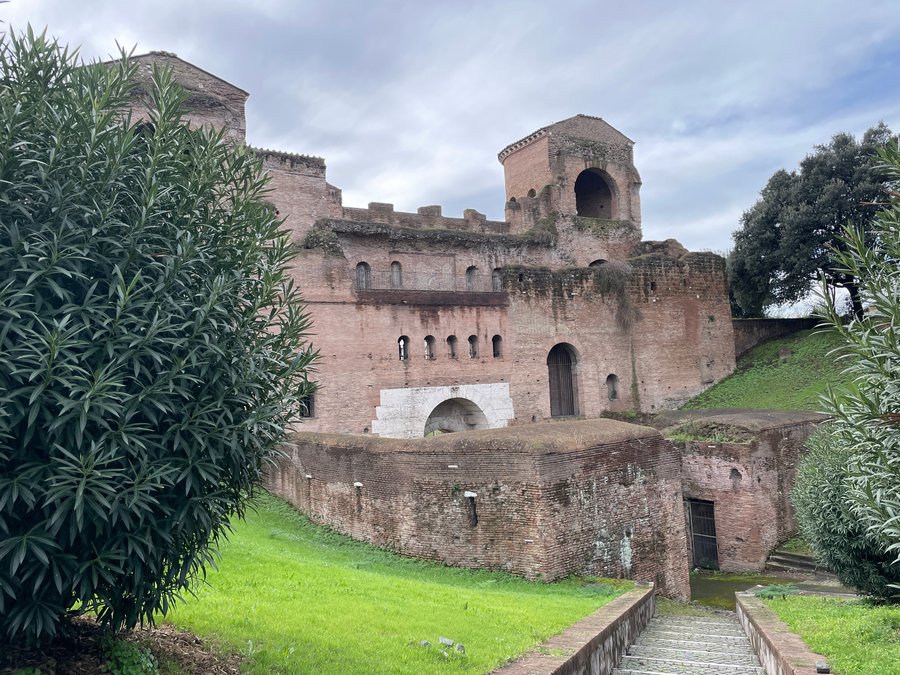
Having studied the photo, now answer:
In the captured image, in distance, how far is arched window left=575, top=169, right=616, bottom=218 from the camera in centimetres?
3025

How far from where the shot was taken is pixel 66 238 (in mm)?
3971

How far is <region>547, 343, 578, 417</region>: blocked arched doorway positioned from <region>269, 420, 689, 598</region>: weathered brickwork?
11.7 m

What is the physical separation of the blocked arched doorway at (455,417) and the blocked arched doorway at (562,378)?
358 centimetres

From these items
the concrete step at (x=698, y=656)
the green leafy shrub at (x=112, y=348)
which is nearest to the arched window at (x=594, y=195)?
the concrete step at (x=698, y=656)

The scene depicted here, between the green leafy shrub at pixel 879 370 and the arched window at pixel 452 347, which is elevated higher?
the arched window at pixel 452 347

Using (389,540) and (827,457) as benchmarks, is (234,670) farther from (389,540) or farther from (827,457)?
(827,457)

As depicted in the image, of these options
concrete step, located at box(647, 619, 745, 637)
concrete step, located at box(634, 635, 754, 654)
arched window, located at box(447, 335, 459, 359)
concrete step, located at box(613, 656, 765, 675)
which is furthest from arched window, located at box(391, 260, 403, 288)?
concrete step, located at box(613, 656, 765, 675)

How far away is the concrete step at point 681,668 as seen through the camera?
7.05 meters

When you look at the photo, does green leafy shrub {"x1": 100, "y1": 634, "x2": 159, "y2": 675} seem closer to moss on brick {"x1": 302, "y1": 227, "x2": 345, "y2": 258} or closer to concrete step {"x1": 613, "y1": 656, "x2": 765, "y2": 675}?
concrete step {"x1": 613, "y1": 656, "x2": 765, "y2": 675}

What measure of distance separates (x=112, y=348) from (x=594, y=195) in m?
29.5

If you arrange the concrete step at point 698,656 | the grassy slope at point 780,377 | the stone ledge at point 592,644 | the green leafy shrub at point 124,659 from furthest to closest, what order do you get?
the grassy slope at point 780,377, the concrete step at point 698,656, the stone ledge at point 592,644, the green leafy shrub at point 124,659

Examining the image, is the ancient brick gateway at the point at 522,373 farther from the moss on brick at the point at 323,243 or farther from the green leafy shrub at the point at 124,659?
the green leafy shrub at the point at 124,659

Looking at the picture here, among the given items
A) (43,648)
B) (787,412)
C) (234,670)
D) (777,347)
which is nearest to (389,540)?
(234,670)

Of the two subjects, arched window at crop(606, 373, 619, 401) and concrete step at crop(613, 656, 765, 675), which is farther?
arched window at crop(606, 373, 619, 401)
